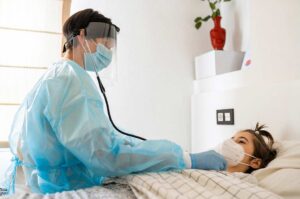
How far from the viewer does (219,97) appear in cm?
191

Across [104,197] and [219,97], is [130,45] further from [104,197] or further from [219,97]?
[104,197]

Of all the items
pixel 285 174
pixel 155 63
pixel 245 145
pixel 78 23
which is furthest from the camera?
pixel 155 63

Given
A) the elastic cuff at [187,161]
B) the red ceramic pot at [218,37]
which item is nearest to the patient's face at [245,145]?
the elastic cuff at [187,161]

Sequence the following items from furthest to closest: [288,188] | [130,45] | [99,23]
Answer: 1. [130,45]
2. [99,23]
3. [288,188]

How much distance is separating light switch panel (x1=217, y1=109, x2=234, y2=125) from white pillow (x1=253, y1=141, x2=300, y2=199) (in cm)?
55

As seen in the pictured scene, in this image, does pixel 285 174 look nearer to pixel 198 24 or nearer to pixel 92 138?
pixel 92 138

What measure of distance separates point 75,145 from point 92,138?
0.19 feet

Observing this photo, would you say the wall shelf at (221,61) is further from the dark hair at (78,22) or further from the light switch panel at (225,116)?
the dark hair at (78,22)

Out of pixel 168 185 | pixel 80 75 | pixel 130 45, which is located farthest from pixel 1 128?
pixel 168 185

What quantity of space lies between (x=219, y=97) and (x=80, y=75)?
1.13 meters

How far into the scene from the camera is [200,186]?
871 mm

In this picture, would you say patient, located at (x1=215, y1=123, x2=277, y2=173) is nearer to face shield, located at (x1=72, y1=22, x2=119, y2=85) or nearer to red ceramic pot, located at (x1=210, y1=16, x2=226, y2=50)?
face shield, located at (x1=72, y1=22, x2=119, y2=85)

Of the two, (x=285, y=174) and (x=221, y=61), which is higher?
(x=221, y=61)

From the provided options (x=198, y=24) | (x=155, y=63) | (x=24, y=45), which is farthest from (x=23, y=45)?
(x=198, y=24)
